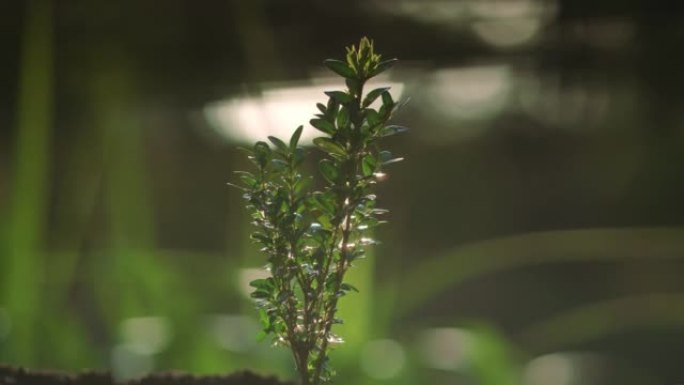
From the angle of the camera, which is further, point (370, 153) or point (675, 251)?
point (675, 251)

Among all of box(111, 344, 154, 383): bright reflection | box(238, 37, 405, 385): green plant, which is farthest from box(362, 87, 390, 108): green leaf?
box(111, 344, 154, 383): bright reflection

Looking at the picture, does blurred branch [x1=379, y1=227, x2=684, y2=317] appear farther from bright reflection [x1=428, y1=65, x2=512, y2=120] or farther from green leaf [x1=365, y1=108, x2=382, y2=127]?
green leaf [x1=365, y1=108, x2=382, y2=127]

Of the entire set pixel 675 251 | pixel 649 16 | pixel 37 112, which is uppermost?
pixel 649 16

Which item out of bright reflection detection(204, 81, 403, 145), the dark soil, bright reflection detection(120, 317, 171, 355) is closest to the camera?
the dark soil

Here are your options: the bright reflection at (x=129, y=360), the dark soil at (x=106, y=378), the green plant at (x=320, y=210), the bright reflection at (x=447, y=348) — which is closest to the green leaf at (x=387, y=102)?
the green plant at (x=320, y=210)

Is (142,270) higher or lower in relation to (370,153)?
lower

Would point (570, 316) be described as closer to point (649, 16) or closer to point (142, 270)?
point (649, 16)

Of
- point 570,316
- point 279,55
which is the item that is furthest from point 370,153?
point 570,316
